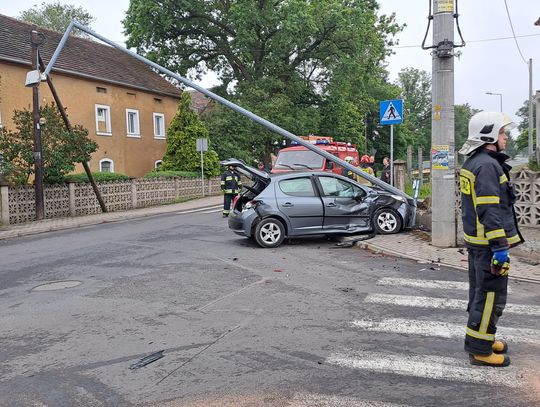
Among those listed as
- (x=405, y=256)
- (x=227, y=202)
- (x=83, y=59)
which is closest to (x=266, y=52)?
(x=83, y=59)

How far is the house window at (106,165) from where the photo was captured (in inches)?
1108

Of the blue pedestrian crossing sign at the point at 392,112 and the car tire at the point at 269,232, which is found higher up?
the blue pedestrian crossing sign at the point at 392,112

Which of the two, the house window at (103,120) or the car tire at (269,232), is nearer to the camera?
the car tire at (269,232)

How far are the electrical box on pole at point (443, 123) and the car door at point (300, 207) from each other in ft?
7.71

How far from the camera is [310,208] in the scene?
1052 centimetres

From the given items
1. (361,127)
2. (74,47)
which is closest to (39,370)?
(74,47)

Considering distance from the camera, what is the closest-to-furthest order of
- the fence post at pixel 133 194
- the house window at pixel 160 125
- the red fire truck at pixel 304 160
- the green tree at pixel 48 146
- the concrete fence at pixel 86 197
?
the red fire truck at pixel 304 160, the concrete fence at pixel 86 197, the green tree at pixel 48 146, the fence post at pixel 133 194, the house window at pixel 160 125

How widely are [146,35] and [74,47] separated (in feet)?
19.5

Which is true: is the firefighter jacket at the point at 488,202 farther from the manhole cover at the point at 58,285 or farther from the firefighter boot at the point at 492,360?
the manhole cover at the point at 58,285

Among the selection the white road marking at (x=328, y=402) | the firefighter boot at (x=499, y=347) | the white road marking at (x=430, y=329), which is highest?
the firefighter boot at (x=499, y=347)

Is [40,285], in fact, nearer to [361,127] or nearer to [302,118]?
[302,118]

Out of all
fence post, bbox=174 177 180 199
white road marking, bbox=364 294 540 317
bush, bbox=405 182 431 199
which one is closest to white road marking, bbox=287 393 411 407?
white road marking, bbox=364 294 540 317

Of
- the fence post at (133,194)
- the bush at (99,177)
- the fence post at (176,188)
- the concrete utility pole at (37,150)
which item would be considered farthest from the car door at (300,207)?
the fence post at (176,188)

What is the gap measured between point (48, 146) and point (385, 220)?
42.9 feet
